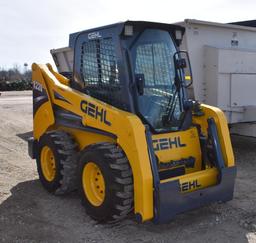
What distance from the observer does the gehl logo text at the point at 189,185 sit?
436cm

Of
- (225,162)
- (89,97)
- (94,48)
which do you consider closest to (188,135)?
(225,162)

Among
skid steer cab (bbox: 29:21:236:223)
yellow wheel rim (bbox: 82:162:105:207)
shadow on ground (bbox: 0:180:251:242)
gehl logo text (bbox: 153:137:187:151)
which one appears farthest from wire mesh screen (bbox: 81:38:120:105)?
shadow on ground (bbox: 0:180:251:242)

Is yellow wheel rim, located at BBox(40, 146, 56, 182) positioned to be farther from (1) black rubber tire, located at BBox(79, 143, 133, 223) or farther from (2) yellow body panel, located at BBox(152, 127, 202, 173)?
(2) yellow body panel, located at BBox(152, 127, 202, 173)

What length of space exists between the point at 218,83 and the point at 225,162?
3.06 meters

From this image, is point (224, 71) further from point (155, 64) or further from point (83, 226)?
point (83, 226)

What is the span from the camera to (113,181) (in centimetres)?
418

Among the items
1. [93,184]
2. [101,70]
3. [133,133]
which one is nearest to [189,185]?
[133,133]

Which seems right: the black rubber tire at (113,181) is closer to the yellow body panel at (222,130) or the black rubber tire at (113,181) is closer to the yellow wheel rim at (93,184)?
the yellow wheel rim at (93,184)

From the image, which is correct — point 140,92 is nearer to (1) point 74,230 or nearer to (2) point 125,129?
(2) point 125,129

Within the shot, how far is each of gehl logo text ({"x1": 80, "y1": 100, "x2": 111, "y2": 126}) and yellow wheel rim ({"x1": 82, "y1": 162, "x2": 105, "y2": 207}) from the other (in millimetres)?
529

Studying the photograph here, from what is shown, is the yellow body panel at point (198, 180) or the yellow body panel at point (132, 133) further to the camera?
the yellow body panel at point (198, 180)

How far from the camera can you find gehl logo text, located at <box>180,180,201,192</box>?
4.36m

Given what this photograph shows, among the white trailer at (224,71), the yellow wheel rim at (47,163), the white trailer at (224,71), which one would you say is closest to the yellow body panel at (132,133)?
the yellow wheel rim at (47,163)

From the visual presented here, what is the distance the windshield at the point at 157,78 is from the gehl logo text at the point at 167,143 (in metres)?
0.14
